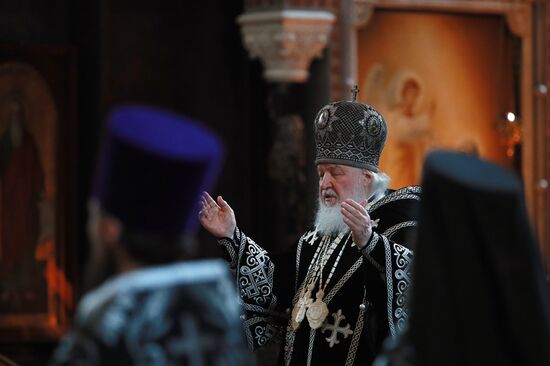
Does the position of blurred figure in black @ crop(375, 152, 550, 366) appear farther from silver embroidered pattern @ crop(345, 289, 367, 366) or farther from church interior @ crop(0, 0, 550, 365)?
church interior @ crop(0, 0, 550, 365)

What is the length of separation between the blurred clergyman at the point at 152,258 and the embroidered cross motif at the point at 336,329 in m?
2.42

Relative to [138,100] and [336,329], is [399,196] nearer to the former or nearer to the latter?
[336,329]

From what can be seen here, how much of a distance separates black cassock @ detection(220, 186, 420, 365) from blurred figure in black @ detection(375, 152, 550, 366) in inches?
74.7

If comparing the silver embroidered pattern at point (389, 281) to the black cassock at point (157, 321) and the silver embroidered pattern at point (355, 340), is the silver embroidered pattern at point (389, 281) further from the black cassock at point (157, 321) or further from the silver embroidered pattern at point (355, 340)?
the black cassock at point (157, 321)

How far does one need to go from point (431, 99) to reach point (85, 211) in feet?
9.35

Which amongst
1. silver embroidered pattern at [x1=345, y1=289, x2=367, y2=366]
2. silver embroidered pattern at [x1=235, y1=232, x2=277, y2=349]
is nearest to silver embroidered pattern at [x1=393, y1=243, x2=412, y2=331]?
silver embroidered pattern at [x1=345, y1=289, x2=367, y2=366]

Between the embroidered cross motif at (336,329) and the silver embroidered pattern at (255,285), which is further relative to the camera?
the silver embroidered pattern at (255,285)

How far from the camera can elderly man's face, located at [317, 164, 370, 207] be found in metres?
5.95

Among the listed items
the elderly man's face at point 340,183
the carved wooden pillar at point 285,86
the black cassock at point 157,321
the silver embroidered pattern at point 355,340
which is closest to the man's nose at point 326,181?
the elderly man's face at point 340,183

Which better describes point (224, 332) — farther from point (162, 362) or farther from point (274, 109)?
point (274, 109)

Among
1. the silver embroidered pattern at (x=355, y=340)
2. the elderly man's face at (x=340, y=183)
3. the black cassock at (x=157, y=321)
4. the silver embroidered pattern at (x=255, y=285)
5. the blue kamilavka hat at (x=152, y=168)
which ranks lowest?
the silver embroidered pattern at (x=355, y=340)

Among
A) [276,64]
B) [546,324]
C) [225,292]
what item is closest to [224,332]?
[225,292]

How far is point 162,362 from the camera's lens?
11.0ft

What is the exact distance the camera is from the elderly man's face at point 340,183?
595 cm
